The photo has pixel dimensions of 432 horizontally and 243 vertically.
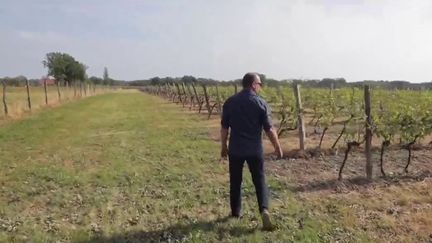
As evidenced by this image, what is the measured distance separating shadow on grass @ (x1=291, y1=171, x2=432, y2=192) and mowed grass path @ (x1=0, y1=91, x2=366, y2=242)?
479 millimetres

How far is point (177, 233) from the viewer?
229 inches

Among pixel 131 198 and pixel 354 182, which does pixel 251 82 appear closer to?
pixel 131 198

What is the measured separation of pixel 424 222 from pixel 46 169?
7079mm

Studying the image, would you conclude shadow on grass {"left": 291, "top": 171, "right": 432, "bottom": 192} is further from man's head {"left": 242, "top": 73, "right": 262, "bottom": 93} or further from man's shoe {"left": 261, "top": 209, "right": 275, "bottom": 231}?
man's head {"left": 242, "top": 73, "right": 262, "bottom": 93}

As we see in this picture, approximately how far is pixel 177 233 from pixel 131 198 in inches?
72.5

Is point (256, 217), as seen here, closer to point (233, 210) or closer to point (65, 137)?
point (233, 210)

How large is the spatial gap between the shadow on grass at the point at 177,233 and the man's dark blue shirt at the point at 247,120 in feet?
3.07

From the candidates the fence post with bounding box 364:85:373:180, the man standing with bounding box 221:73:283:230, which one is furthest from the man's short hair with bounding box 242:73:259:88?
the fence post with bounding box 364:85:373:180

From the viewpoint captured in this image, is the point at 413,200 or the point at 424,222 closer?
the point at 424,222

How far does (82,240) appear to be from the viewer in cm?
562

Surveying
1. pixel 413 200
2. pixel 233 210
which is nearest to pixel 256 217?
pixel 233 210

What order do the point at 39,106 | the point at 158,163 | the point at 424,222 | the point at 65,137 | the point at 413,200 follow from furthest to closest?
the point at 39,106 < the point at 65,137 < the point at 158,163 < the point at 413,200 < the point at 424,222

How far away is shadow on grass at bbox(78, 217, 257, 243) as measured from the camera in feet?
18.6

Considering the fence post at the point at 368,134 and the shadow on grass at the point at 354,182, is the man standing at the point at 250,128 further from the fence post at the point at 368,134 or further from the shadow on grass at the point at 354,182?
the fence post at the point at 368,134
